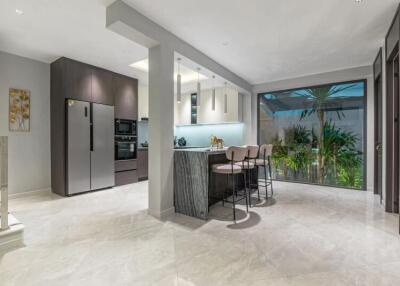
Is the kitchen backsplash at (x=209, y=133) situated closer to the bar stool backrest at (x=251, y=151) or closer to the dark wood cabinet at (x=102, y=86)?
the bar stool backrest at (x=251, y=151)

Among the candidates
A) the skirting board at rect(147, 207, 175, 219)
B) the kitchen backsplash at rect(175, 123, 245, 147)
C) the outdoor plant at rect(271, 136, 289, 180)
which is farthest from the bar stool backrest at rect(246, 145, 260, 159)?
the kitchen backsplash at rect(175, 123, 245, 147)

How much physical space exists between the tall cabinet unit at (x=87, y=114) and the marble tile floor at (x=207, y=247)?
0.96 metres

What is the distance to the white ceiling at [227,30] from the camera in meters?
2.53

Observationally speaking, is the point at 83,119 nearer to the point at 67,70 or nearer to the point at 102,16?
the point at 67,70

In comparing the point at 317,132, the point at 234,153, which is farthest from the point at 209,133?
the point at 234,153

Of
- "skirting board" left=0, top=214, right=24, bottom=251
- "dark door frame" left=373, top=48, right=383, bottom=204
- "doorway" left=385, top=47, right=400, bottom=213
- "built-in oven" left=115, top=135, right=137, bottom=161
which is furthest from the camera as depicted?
"built-in oven" left=115, top=135, right=137, bottom=161

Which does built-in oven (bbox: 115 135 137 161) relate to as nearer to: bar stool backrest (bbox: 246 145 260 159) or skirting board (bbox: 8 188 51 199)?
skirting board (bbox: 8 188 51 199)

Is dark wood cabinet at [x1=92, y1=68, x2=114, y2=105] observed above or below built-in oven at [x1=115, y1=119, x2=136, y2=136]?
above

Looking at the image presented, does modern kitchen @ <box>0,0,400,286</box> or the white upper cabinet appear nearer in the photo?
modern kitchen @ <box>0,0,400,286</box>

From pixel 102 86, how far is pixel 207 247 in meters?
3.97

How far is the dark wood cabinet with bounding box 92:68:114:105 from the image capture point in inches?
176

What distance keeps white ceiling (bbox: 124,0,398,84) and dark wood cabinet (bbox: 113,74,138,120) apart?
2312 mm

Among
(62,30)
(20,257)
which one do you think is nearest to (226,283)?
(20,257)

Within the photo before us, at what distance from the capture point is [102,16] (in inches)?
108
